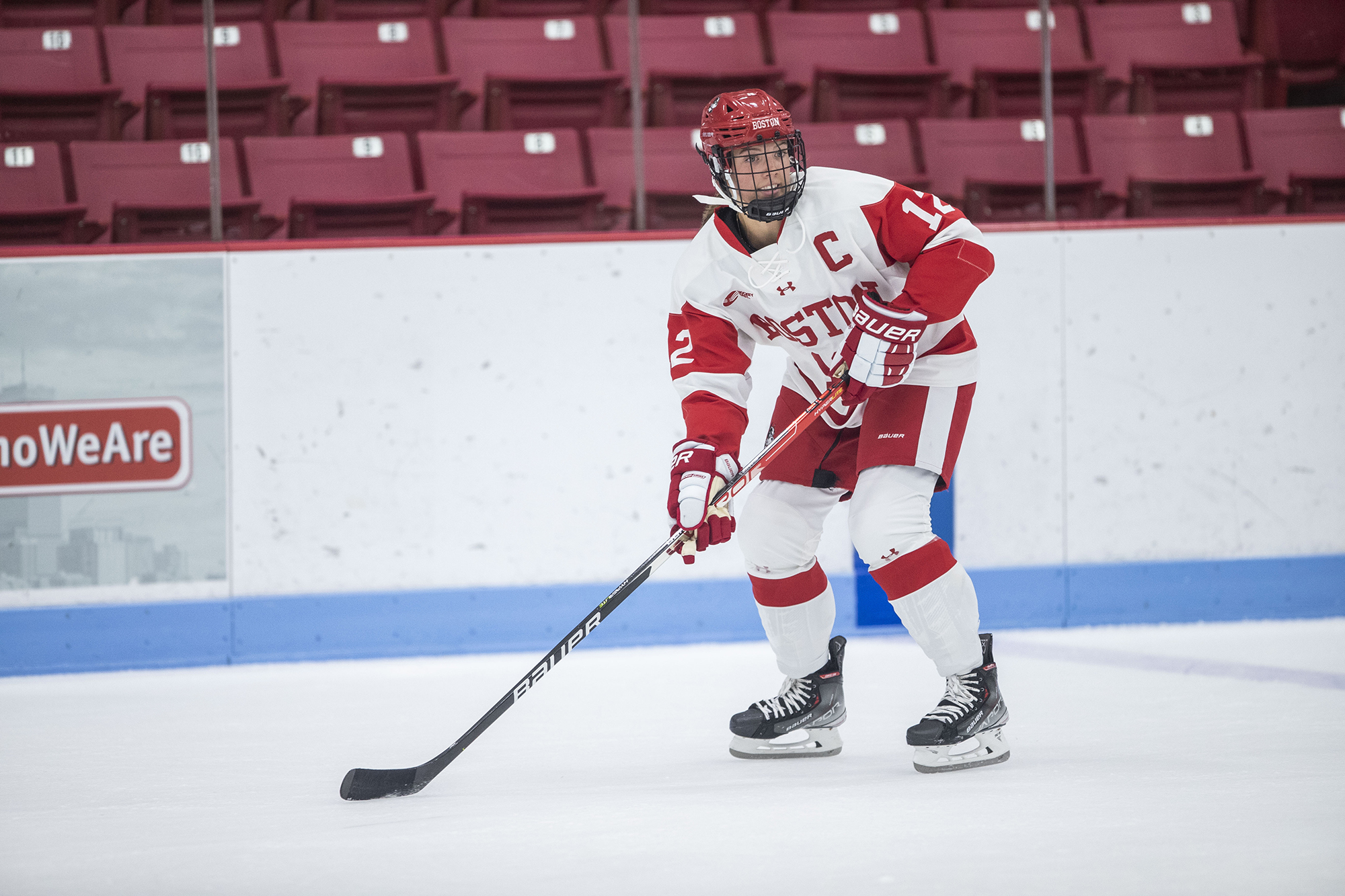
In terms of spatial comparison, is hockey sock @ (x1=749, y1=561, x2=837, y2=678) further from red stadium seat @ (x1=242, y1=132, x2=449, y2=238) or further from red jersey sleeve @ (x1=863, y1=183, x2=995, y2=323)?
red stadium seat @ (x1=242, y1=132, x2=449, y2=238)

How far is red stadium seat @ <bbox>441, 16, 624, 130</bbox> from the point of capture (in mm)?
4555

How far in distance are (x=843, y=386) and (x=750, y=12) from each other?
3.36 meters

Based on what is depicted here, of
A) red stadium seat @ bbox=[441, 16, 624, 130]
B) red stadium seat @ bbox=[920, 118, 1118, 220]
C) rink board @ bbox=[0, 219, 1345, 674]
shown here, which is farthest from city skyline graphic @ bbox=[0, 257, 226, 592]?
red stadium seat @ bbox=[920, 118, 1118, 220]

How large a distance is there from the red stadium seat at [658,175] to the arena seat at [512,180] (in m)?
0.07

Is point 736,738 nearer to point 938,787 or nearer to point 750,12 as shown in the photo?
point 938,787

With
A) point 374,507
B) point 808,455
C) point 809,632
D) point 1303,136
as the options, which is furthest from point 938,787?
point 1303,136

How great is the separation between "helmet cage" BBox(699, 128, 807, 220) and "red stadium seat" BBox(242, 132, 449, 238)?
72.4 inches

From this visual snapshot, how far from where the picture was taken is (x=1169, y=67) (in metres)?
4.73

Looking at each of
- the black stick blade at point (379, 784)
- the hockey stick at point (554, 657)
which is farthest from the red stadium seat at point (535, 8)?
the black stick blade at point (379, 784)

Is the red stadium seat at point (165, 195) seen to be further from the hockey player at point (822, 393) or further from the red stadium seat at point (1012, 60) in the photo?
the red stadium seat at point (1012, 60)

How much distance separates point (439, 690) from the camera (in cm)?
296

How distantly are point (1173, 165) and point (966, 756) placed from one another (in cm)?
270

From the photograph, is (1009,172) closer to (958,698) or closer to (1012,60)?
(1012,60)

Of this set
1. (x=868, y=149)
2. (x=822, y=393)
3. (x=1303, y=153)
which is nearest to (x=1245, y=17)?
(x=1303, y=153)
